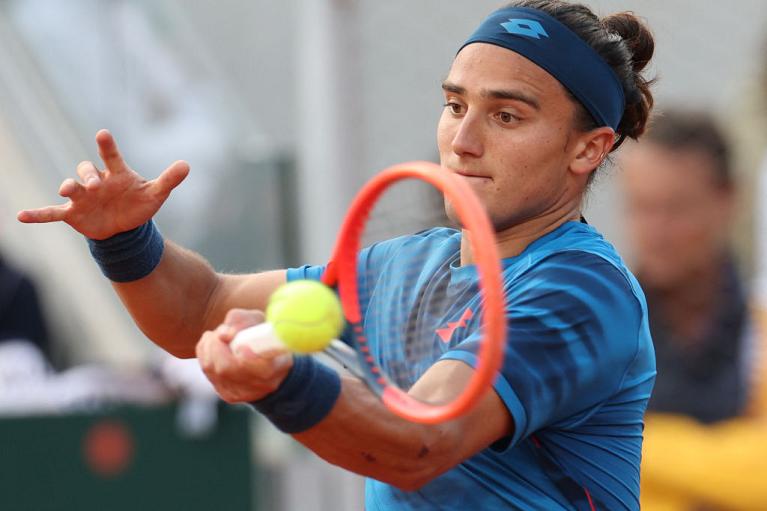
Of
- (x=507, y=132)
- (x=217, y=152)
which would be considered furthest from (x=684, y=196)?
(x=217, y=152)

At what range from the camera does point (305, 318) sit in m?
2.20

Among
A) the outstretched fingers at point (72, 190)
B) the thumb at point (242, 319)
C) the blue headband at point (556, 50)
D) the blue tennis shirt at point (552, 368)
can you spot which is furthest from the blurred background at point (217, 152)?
the thumb at point (242, 319)

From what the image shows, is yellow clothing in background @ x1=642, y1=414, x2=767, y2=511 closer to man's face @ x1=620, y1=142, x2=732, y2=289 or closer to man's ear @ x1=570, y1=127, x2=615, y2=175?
man's face @ x1=620, y1=142, x2=732, y2=289

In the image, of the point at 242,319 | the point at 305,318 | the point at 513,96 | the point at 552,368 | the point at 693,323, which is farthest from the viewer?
the point at 693,323

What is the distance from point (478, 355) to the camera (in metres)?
2.40

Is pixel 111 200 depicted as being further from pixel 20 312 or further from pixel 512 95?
pixel 20 312

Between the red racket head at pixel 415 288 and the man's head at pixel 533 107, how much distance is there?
0.13 metres

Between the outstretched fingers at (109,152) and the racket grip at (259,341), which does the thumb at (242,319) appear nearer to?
the racket grip at (259,341)

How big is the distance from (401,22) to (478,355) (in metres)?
3.73

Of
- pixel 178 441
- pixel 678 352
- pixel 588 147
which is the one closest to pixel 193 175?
pixel 178 441

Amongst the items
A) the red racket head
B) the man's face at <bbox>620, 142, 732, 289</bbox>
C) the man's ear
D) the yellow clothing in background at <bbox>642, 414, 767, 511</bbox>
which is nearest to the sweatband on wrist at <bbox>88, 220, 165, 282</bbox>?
the red racket head

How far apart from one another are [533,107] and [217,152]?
433 centimetres

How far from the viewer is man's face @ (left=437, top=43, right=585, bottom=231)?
2.78 meters

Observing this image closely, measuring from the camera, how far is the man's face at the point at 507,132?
2.78 meters
